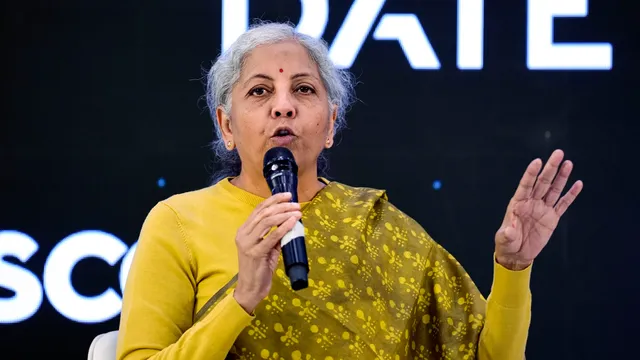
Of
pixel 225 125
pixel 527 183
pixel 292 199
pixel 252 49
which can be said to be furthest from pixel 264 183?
pixel 527 183

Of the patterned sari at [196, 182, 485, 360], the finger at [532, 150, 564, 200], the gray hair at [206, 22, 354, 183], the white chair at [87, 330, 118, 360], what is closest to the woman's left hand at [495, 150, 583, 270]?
the finger at [532, 150, 564, 200]

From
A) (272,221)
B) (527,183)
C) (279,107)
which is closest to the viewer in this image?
(272,221)

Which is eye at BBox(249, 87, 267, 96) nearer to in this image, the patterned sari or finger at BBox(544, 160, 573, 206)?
the patterned sari

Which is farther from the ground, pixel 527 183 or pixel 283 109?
pixel 283 109

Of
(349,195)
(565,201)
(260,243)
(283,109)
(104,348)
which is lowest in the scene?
(104,348)

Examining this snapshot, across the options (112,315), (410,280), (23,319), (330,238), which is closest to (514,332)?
(410,280)

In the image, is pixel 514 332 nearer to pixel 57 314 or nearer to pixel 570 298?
pixel 570 298

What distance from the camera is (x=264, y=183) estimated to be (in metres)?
2.17

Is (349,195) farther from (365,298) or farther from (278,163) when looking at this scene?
(278,163)

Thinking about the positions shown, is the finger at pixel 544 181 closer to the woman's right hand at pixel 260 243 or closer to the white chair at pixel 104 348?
the woman's right hand at pixel 260 243

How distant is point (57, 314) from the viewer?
3.47m

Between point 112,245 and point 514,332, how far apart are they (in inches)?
75.2

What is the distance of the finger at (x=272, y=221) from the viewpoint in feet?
5.19

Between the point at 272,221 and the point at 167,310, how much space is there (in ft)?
1.48
